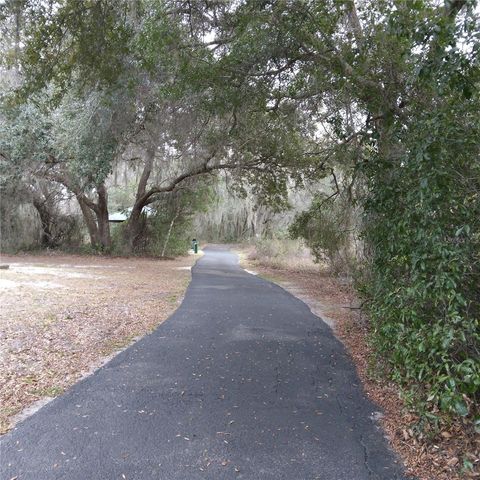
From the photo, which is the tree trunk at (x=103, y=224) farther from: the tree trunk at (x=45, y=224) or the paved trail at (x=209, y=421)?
the paved trail at (x=209, y=421)

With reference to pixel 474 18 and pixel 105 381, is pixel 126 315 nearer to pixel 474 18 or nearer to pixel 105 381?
pixel 105 381

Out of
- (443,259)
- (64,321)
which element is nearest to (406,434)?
(443,259)

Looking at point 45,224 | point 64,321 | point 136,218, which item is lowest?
point 64,321

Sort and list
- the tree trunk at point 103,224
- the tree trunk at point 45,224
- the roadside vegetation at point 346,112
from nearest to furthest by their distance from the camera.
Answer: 1. the roadside vegetation at point 346,112
2. the tree trunk at point 103,224
3. the tree trunk at point 45,224

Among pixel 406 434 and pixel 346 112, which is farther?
pixel 346 112

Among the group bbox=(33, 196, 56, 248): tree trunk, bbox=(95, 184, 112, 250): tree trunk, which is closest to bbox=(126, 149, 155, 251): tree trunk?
bbox=(95, 184, 112, 250): tree trunk

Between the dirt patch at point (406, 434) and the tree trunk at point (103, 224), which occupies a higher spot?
the tree trunk at point (103, 224)

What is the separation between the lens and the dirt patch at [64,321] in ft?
17.4

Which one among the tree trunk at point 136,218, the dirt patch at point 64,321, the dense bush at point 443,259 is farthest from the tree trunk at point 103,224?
the dense bush at point 443,259

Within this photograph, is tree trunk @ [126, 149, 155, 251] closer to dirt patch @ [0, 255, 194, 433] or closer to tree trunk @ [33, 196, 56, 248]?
tree trunk @ [33, 196, 56, 248]

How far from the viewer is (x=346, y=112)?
934 centimetres

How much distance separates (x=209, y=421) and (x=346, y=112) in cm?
696

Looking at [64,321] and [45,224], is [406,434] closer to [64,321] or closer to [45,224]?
[64,321]

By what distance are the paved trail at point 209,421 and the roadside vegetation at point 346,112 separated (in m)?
0.69
